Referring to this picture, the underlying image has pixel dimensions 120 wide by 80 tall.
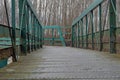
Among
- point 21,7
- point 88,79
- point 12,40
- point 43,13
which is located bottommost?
point 88,79

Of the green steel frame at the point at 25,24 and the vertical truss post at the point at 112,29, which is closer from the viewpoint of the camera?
the green steel frame at the point at 25,24

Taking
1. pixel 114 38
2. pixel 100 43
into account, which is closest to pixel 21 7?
pixel 114 38

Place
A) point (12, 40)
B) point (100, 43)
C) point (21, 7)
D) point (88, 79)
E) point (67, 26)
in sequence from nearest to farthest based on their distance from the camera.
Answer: point (88, 79) < point (12, 40) < point (21, 7) < point (100, 43) < point (67, 26)

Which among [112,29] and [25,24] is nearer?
[25,24]

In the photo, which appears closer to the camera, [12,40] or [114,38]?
[12,40]

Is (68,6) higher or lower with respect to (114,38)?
higher

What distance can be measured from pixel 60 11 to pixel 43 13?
4.62 ft

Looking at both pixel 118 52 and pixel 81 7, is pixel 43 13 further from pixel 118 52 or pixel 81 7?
pixel 118 52

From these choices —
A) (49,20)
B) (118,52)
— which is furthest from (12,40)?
(49,20)

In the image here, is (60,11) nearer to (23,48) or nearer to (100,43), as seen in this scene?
(100,43)

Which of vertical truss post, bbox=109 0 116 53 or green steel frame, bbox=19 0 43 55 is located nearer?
green steel frame, bbox=19 0 43 55

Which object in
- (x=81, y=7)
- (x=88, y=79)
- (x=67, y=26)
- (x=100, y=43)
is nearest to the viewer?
(x=88, y=79)

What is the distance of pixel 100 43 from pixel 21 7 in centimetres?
237

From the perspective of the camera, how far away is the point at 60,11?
63.6 ft
